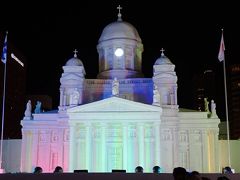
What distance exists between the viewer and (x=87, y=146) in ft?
173

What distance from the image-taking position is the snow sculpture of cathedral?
172ft

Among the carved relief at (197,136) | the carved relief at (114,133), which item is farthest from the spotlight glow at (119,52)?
the carved relief at (197,136)

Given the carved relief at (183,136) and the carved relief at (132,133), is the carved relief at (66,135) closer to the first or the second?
the carved relief at (132,133)

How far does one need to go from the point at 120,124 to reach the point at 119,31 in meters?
15.6

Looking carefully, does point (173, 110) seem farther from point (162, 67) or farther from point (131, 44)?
point (131, 44)

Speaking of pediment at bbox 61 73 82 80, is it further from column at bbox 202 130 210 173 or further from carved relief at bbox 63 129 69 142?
column at bbox 202 130 210 173

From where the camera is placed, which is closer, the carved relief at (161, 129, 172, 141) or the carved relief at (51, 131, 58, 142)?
the carved relief at (161, 129, 172, 141)

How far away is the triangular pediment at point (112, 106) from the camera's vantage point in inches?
2062

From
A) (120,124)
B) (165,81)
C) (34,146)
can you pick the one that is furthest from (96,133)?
(165,81)

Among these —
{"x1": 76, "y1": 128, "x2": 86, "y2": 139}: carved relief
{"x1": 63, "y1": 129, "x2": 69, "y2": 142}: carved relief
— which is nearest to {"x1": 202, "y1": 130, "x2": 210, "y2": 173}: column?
{"x1": 76, "y1": 128, "x2": 86, "y2": 139}: carved relief

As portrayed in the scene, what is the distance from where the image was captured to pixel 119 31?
63.0 m

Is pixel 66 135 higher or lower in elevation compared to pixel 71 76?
lower

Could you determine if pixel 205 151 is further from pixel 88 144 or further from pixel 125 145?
pixel 88 144

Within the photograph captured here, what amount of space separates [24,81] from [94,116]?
3271 inches
